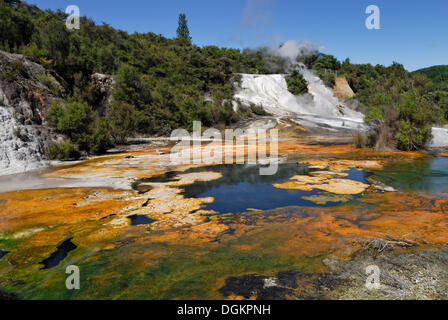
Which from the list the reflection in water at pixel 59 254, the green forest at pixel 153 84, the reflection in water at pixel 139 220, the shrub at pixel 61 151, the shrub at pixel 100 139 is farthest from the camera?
the shrub at pixel 100 139

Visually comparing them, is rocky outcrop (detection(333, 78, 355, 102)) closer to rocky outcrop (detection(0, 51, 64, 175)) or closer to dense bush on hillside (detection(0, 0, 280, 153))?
dense bush on hillside (detection(0, 0, 280, 153))

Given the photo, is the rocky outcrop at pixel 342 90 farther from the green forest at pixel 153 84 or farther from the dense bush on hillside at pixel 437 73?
the dense bush on hillside at pixel 437 73

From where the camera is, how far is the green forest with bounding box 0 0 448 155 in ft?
44.2

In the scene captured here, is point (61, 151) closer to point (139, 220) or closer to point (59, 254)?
point (139, 220)

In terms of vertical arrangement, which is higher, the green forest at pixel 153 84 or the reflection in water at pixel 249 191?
the green forest at pixel 153 84

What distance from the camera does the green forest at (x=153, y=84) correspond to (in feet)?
44.2

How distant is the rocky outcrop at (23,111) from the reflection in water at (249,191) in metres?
7.27

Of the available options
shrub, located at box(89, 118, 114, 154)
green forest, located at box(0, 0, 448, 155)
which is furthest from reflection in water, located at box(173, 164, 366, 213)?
shrub, located at box(89, 118, 114, 154)

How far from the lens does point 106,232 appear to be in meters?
4.88

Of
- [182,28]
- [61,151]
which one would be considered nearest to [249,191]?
[61,151]

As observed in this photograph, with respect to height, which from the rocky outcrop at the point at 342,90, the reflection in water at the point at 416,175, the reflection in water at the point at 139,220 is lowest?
the reflection in water at the point at 139,220

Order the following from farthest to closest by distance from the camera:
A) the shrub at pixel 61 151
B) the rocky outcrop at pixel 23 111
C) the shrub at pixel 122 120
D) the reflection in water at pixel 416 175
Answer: the shrub at pixel 122 120
the shrub at pixel 61 151
the rocky outcrop at pixel 23 111
the reflection in water at pixel 416 175

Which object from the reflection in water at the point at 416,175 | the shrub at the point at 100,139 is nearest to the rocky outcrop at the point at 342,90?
the reflection in water at the point at 416,175

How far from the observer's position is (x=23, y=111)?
44.2ft
